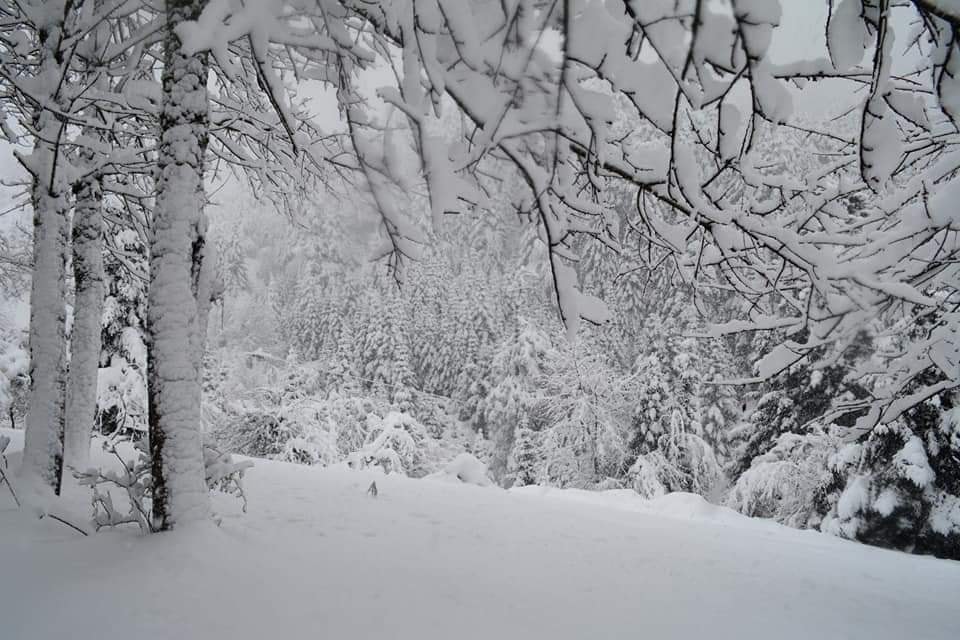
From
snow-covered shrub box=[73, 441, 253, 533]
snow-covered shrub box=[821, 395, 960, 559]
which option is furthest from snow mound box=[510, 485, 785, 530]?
snow-covered shrub box=[73, 441, 253, 533]

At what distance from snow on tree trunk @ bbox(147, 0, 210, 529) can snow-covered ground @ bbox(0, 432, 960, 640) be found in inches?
8.8

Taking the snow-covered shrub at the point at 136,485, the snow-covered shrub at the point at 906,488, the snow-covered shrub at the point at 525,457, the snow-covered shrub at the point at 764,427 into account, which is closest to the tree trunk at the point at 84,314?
the snow-covered shrub at the point at 136,485

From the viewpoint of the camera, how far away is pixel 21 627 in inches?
66.0

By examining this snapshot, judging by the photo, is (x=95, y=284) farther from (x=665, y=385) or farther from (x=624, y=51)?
(x=665, y=385)

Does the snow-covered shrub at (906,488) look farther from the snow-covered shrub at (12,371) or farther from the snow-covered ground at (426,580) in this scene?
the snow-covered shrub at (12,371)

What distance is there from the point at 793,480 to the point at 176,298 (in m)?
15.6

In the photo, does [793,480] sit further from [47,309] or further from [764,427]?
[47,309]

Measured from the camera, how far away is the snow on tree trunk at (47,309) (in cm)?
334

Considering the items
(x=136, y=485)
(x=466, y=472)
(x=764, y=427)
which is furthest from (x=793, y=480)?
(x=136, y=485)

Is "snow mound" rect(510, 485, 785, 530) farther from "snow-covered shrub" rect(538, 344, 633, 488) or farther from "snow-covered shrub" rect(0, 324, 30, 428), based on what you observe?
"snow-covered shrub" rect(0, 324, 30, 428)

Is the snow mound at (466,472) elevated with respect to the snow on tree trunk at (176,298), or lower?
lower

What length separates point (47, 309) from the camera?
139 inches

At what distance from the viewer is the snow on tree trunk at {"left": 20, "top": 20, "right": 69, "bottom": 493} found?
334 cm

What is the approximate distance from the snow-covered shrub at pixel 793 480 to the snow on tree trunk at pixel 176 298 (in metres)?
14.8
